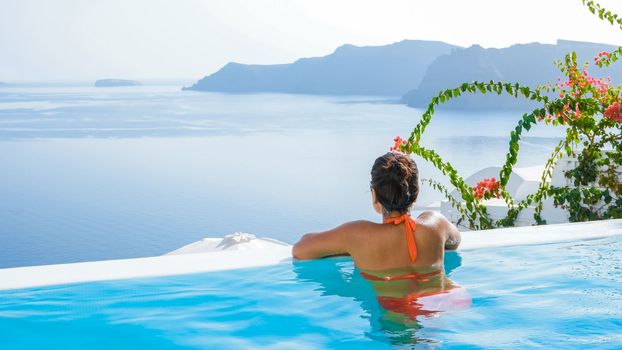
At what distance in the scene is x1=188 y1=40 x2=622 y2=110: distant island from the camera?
69.4m

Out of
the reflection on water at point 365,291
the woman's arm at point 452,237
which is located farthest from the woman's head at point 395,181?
the woman's arm at point 452,237

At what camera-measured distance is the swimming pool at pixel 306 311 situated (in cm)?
273

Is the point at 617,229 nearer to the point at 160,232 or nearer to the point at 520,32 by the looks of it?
the point at 160,232

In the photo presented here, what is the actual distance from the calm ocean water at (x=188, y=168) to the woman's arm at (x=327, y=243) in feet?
56.4

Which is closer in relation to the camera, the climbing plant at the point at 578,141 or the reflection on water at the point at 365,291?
the reflection on water at the point at 365,291

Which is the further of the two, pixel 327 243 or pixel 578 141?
pixel 578 141

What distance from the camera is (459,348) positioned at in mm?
2596

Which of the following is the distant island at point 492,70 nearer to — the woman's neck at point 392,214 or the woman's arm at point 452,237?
the woman's arm at point 452,237

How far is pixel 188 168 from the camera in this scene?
45.8m

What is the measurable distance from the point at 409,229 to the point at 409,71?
77.2 metres

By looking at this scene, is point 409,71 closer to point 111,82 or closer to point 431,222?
point 111,82

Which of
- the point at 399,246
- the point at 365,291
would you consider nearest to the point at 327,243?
the point at 365,291

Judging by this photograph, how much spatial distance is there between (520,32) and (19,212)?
44.0 metres

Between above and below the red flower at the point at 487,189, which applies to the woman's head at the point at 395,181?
above
